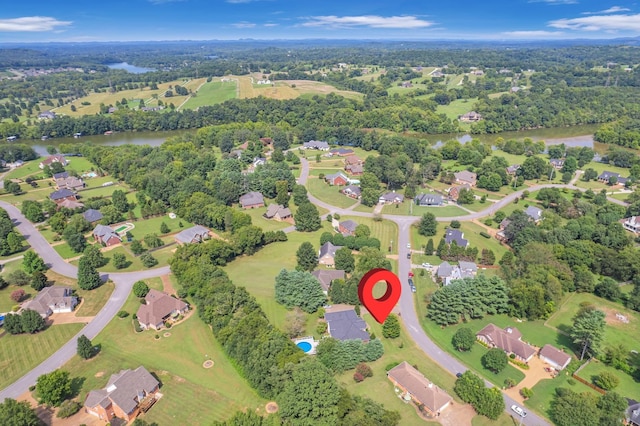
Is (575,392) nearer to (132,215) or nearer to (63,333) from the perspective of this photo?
(63,333)

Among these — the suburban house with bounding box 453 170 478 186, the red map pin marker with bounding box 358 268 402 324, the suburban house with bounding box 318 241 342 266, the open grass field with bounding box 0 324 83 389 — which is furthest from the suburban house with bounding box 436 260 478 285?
the open grass field with bounding box 0 324 83 389

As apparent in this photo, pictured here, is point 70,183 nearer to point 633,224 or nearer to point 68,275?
point 68,275

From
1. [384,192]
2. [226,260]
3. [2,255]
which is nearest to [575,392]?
[226,260]

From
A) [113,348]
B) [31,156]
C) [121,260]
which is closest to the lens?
[113,348]

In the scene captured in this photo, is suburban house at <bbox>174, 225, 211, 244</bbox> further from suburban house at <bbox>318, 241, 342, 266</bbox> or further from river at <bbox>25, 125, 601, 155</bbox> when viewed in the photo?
river at <bbox>25, 125, 601, 155</bbox>

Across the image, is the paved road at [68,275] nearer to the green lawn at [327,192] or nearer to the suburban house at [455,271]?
the green lawn at [327,192]

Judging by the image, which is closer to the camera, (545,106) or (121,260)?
(121,260)

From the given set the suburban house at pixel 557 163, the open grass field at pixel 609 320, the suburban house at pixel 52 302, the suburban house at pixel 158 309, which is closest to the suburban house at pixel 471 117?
the suburban house at pixel 557 163
